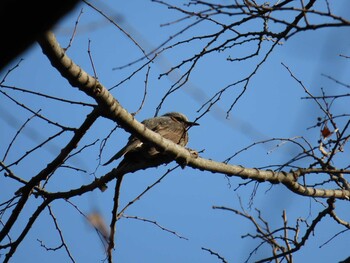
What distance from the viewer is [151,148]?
3.75 m

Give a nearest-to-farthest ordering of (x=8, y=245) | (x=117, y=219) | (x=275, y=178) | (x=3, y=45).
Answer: (x=3, y=45) < (x=8, y=245) < (x=275, y=178) < (x=117, y=219)

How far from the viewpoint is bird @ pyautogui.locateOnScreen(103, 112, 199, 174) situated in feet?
12.2

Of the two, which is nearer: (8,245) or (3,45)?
(3,45)

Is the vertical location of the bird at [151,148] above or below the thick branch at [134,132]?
above

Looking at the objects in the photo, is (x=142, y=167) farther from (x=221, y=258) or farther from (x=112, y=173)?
(x=221, y=258)

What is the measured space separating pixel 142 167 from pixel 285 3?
1.89m

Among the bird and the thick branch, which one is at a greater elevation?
the bird

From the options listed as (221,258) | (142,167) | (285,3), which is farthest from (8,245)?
(285,3)

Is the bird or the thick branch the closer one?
the thick branch

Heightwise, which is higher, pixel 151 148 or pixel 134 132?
pixel 151 148

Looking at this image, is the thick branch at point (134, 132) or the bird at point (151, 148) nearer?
the thick branch at point (134, 132)

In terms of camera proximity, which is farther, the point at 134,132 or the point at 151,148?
the point at 151,148

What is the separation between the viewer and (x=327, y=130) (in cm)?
366

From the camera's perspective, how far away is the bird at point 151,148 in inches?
146
